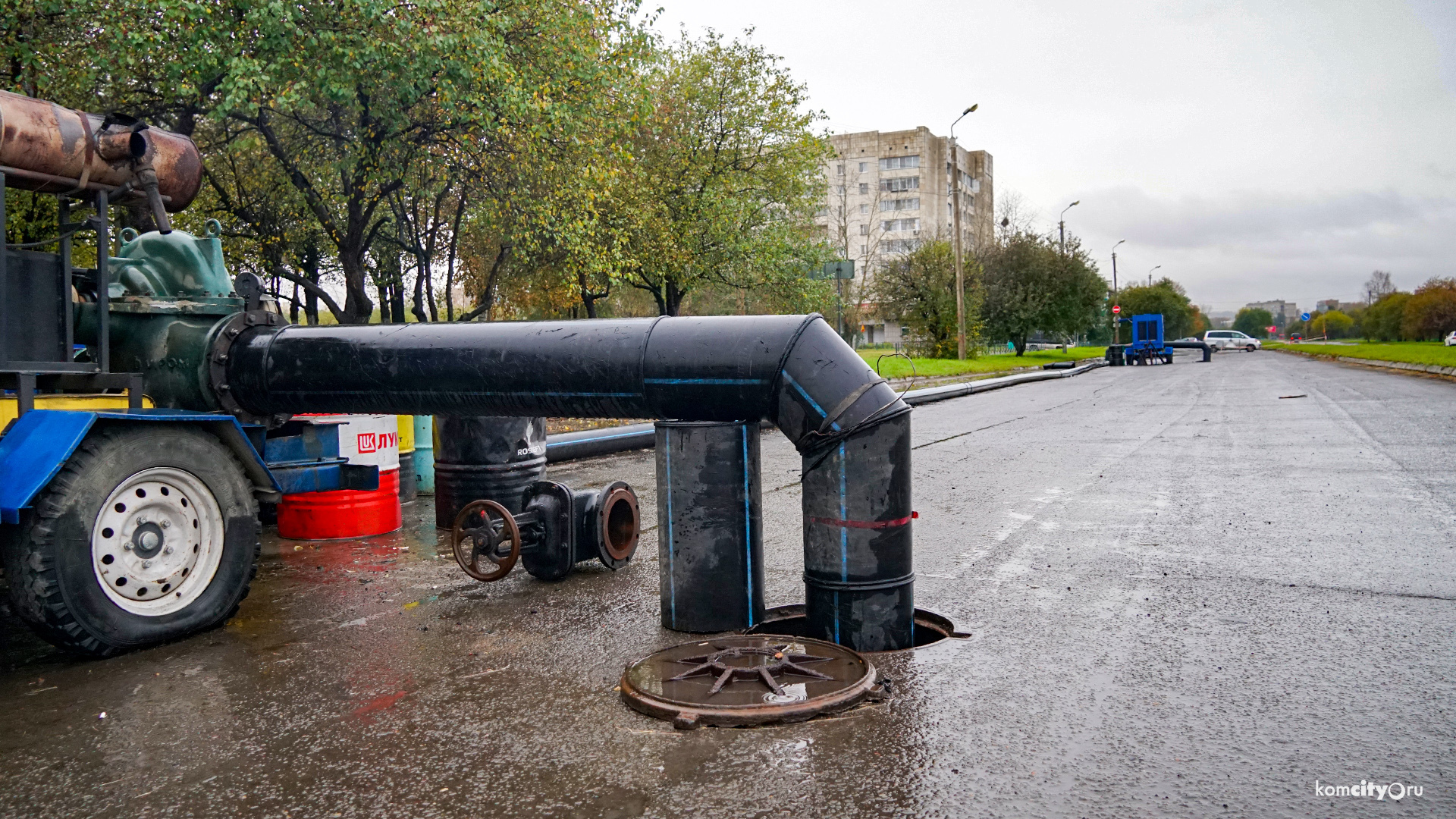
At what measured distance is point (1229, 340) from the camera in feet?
255

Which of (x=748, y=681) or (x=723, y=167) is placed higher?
(x=723, y=167)

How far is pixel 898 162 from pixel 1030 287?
196 feet

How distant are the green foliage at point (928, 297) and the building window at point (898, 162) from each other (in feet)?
207

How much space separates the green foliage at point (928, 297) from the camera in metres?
44.5

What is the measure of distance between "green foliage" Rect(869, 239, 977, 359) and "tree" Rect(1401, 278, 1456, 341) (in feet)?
151

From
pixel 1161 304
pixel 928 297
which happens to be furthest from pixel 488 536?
pixel 1161 304

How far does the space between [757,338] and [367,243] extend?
53.8 feet

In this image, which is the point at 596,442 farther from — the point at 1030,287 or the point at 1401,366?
the point at 1030,287

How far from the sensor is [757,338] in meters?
4.59

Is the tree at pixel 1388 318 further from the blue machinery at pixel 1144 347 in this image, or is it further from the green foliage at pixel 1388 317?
the blue machinery at pixel 1144 347

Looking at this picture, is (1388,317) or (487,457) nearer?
(487,457)

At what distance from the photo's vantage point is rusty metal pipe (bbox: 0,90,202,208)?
4496 mm

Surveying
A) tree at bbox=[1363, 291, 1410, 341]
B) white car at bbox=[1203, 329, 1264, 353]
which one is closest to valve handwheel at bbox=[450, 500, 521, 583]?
white car at bbox=[1203, 329, 1264, 353]

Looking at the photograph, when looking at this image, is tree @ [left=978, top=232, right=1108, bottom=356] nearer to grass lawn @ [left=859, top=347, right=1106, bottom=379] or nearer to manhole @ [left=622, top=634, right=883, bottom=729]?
grass lawn @ [left=859, top=347, right=1106, bottom=379]
